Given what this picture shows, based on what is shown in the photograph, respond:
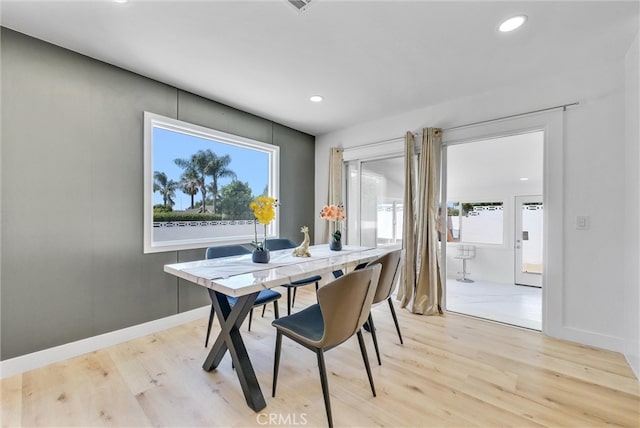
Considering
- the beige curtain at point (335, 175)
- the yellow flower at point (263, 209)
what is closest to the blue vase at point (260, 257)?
the yellow flower at point (263, 209)

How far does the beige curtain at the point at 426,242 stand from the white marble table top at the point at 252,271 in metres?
1.03

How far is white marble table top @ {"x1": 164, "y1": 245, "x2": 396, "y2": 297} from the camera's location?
1.50 metres

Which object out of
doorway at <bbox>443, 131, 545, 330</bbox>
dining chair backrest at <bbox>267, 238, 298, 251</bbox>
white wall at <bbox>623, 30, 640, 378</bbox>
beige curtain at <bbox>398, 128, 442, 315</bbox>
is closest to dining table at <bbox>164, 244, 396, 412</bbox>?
dining chair backrest at <bbox>267, 238, 298, 251</bbox>

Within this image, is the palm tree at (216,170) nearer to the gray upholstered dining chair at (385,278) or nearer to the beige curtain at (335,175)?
the beige curtain at (335,175)

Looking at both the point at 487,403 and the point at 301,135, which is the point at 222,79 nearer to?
the point at 301,135

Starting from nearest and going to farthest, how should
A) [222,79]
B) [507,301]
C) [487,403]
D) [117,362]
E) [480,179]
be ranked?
[487,403], [117,362], [222,79], [507,301], [480,179]

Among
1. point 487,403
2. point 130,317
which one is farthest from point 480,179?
point 130,317

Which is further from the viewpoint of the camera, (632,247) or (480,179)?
(480,179)

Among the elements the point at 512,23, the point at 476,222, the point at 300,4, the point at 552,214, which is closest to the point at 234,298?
the point at 300,4

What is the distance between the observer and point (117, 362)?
2.06 meters

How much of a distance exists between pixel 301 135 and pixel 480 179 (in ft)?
11.5

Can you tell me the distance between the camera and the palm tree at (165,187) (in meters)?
2.73

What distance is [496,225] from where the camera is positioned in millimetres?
5172

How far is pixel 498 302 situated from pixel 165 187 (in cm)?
456
